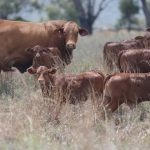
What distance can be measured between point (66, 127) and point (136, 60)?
3122mm

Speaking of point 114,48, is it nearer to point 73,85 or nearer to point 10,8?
point 73,85

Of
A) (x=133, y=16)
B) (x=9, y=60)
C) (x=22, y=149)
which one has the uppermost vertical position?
(x=133, y=16)

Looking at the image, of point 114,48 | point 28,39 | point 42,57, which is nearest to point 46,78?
point 42,57

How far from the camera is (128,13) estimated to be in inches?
2616

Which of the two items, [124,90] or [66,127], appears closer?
[66,127]

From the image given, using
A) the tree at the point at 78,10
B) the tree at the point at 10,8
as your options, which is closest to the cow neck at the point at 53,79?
the tree at the point at 78,10

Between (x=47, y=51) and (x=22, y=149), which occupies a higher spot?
(x=47, y=51)

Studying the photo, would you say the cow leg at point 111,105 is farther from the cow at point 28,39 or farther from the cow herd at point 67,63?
the cow at point 28,39

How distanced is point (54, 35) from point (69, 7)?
58282mm

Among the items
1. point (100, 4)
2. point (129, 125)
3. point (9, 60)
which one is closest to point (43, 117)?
point (129, 125)

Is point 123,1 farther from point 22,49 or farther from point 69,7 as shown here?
point 22,49

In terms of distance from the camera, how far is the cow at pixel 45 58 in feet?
42.3

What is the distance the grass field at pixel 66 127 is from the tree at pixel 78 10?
32982mm

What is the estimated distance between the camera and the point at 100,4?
54.8 m
